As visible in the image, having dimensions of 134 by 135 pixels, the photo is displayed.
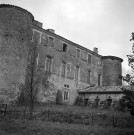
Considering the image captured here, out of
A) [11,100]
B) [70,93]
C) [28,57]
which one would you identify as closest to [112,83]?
[70,93]

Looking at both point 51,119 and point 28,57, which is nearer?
point 51,119

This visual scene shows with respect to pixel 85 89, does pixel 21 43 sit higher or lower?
higher

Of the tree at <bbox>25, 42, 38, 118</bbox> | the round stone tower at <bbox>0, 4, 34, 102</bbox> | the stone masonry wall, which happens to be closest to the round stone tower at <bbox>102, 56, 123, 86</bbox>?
the stone masonry wall

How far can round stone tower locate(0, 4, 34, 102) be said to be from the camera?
2298 cm

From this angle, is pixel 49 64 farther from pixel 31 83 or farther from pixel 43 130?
pixel 43 130

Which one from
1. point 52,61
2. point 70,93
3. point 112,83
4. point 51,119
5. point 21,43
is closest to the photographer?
point 51,119

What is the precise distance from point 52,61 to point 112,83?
12.7 m

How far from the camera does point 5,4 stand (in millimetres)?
24500

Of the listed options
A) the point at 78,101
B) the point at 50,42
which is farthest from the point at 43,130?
the point at 78,101

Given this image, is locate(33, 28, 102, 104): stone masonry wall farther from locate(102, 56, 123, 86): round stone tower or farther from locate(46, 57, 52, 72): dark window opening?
locate(102, 56, 123, 86): round stone tower

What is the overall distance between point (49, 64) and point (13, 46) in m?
6.65

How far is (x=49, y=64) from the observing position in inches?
1147

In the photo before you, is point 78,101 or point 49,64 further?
point 78,101

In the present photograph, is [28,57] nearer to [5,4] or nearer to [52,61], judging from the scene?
[52,61]
